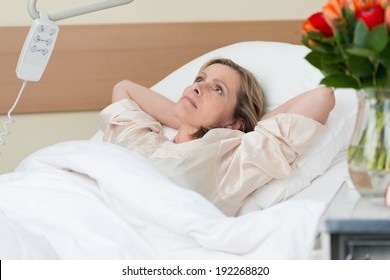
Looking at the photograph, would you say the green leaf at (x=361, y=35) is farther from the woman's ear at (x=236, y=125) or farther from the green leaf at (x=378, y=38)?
the woman's ear at (x=236, y=125)

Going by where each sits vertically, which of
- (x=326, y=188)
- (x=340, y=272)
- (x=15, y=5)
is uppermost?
(x=15, y=5)

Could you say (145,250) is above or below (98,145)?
below

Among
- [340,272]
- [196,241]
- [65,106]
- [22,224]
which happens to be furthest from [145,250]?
[65,106]

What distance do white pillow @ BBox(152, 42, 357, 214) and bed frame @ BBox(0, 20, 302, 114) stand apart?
0.28 m

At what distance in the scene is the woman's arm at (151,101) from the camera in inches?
94.0

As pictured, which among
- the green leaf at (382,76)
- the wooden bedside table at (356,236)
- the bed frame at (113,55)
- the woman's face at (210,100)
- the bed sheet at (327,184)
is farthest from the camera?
the bed frame at (113,55)

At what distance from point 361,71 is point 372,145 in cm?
15

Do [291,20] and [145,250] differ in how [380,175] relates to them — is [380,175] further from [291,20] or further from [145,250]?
[291,20]

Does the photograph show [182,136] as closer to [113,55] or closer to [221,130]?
[221,130]

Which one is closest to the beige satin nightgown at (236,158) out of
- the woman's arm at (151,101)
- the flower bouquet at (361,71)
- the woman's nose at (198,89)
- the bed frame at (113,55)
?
the woman's nose at (198,89)

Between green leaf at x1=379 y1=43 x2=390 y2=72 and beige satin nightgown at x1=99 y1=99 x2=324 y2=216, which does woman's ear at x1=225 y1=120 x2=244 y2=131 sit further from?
green leaf at x1=379 y1=43 x2=390 y2=72

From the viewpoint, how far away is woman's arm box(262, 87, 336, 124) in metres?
2.00

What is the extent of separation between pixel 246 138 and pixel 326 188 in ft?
0.75

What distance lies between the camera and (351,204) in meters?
1.46
